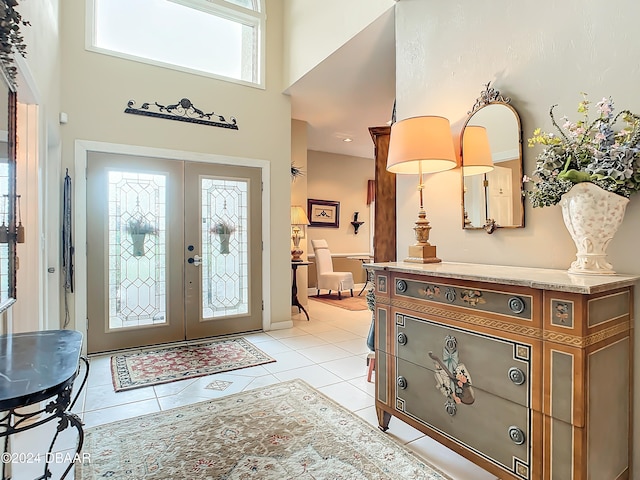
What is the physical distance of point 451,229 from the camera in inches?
97.7

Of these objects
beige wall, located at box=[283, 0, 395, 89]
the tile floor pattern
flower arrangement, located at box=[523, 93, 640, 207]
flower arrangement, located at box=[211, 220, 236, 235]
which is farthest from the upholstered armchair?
flower arrangement, located at box=[523, 93, 640, 207]

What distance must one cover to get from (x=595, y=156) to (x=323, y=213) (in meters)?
5.98

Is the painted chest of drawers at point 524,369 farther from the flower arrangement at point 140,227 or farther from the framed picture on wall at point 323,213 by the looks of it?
the framed picture on wall at point 323,213

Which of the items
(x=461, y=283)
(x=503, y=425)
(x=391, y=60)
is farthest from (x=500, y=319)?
(x=391, y=60)

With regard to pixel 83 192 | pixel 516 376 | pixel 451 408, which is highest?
pixel 83 192

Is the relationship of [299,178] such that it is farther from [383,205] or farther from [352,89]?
[383,205]

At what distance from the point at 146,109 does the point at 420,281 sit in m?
3.38

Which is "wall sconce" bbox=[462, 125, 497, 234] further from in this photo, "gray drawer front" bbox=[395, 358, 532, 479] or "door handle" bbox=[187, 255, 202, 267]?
"door handle" bbox=[187, 255, 202, 267]

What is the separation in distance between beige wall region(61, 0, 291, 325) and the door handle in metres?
0.82

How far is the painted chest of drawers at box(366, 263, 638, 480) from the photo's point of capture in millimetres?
1342

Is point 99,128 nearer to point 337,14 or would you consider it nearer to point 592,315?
point 337,14

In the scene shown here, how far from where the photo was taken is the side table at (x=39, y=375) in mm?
951

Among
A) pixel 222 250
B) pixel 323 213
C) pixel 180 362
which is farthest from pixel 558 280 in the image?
pixel 323 213

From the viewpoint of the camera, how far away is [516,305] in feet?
4.92
